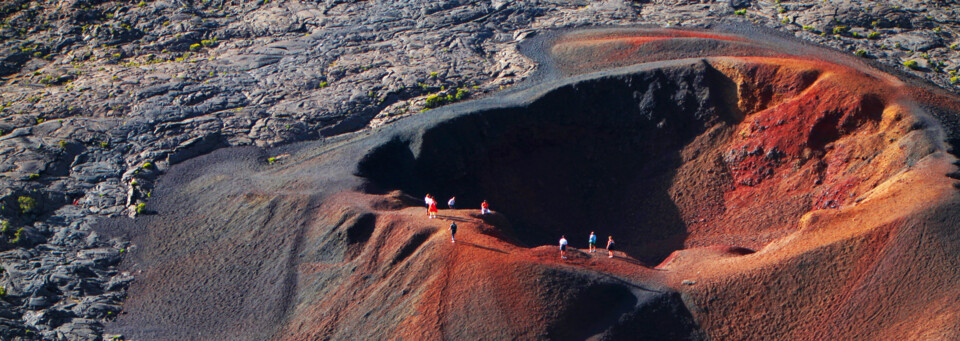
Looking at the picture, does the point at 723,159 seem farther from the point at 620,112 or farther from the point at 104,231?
the point at 104,231

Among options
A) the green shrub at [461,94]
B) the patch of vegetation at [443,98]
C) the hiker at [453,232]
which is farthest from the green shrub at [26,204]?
the green shrub at [461,94]

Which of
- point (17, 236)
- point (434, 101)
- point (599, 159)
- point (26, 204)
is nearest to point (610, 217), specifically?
point (599, 159)

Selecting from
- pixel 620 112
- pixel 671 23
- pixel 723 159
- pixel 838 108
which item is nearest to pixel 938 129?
pixel 838 108

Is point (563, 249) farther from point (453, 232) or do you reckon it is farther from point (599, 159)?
point (599, 159)

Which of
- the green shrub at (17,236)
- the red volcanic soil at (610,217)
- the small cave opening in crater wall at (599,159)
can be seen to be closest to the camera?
the red volcanic soil at (610,217)

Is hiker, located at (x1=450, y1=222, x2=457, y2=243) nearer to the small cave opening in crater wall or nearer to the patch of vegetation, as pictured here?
the small cave opening in crater wall

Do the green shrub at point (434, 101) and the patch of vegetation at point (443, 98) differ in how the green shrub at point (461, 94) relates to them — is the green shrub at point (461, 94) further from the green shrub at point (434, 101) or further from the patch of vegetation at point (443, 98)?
the green shrub at point (434, 101)
